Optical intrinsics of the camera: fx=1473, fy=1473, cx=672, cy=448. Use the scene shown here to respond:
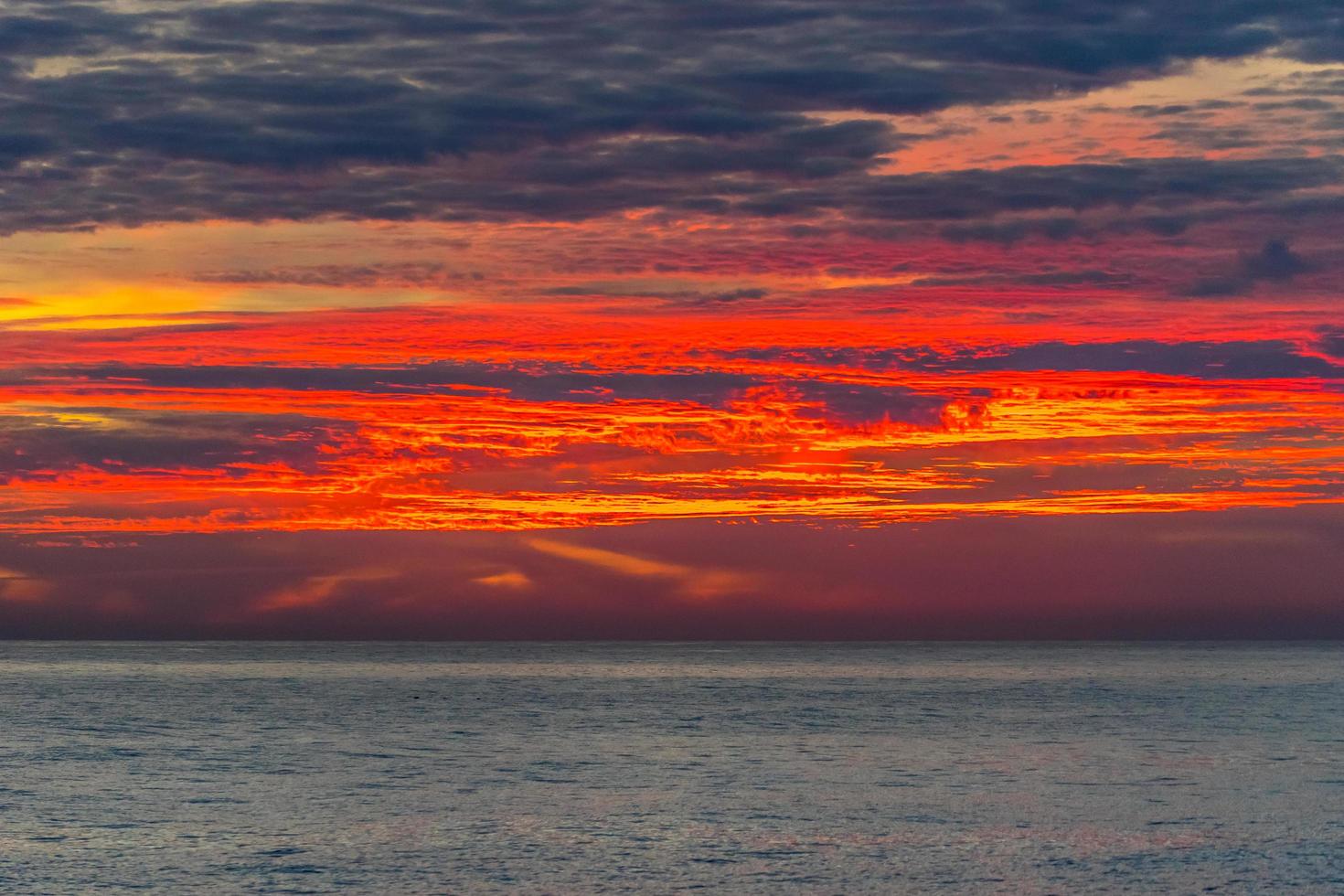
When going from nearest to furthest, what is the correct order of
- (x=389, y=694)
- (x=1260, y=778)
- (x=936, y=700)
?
(x=1260, y=778)
(x=936, y=700)
(x=389, y=694)

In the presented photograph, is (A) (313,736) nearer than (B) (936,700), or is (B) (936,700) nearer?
(A) (313,736)

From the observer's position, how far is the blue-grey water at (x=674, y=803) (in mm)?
42188

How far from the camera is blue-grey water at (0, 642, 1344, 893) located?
138 ft

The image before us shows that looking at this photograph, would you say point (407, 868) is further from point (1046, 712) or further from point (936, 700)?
point (936, 700)

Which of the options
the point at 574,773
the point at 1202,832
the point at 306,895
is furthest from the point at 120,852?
the point at 1202,832

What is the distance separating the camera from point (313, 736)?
90.4 m

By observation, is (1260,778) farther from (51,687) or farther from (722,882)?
(51,687)

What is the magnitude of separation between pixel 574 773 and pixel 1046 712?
58591 millimetres

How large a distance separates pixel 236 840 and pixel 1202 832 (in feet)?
105

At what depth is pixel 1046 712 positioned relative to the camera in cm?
11494

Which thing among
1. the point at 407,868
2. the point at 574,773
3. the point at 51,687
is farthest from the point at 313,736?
the point at 51,687

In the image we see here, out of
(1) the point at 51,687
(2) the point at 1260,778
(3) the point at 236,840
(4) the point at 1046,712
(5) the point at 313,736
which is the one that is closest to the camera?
(3) the point at 236,840

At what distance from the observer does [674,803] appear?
56.4 meters

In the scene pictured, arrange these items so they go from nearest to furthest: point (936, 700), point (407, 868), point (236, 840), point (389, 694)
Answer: point (407, 868) < point (236, 840) < point (936, 700) < point (389, 694)
